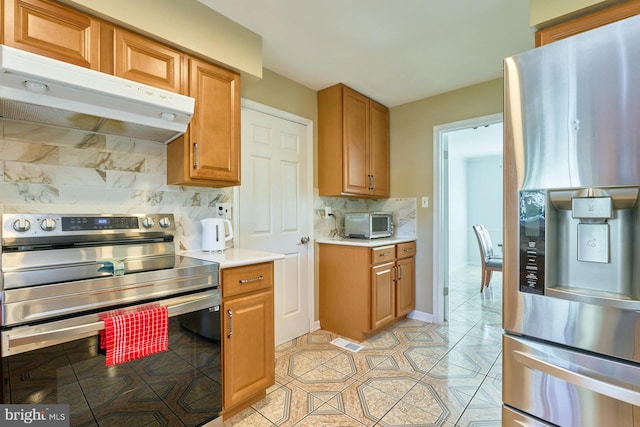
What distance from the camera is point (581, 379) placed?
1.04 metres

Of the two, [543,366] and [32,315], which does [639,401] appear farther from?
[32,315]

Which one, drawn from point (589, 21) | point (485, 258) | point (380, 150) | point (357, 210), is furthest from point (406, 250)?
point (589, 21)

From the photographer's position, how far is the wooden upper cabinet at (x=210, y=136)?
69.9 inches

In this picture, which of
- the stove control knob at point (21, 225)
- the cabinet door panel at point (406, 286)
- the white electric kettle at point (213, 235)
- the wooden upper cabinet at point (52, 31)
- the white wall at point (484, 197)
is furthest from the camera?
the white wall at point (484, 197)

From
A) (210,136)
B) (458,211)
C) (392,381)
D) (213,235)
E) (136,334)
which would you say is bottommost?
(392,381)

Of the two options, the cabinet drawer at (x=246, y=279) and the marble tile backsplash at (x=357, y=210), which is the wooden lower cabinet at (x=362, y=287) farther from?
the cabinet drawer at (x=246, y=279)

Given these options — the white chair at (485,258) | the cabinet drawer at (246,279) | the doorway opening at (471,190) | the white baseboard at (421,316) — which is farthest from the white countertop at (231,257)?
the doorway opening at (471,190)

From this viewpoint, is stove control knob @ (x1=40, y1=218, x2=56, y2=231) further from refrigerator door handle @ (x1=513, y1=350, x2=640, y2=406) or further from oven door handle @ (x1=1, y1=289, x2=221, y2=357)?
refrigerator door handle @ (x1=513, y1=350, x2=640, y2=406)

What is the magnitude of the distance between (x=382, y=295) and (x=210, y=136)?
1985 mm

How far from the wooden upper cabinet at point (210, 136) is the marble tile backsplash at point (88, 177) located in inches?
5.6

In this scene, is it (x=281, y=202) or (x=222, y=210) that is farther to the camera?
(x=281, y=202)

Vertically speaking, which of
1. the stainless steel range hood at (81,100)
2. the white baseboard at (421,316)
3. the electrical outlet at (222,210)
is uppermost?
the stainless steel range hood at (81,100)

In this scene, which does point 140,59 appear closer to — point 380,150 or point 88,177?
point 88,177

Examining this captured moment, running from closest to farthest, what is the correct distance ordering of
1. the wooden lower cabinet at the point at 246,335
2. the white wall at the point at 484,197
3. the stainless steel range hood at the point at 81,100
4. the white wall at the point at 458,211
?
the stainless steel range hood at the point at 81,100 < the wooden lower cabinet at the point at 246,335 < the white wall at the point at 458,211 < the white wall at the point at 484,197
